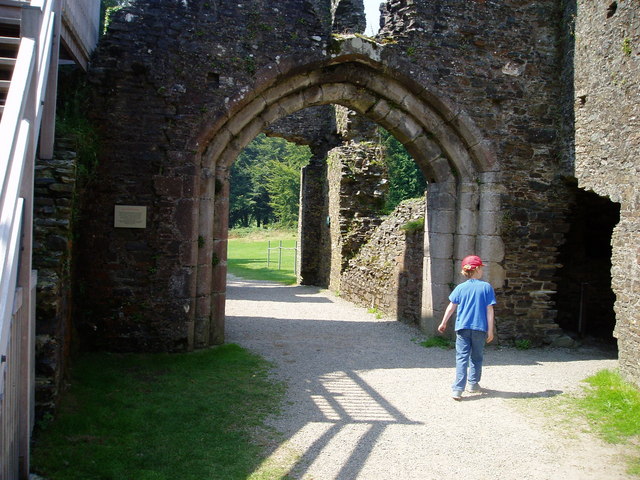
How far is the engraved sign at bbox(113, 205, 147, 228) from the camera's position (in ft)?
25.0

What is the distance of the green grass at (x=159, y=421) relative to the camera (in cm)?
425

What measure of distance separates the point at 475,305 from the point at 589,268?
5.75 meters

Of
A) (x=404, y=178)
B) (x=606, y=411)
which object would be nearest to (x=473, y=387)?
(x=606, y=411)

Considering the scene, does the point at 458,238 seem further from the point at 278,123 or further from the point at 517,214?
the point at 278,123

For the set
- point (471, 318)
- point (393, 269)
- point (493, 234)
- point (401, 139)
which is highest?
point (401, 139)

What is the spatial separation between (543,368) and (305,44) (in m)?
5.17

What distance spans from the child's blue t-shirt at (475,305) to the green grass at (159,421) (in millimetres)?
1995

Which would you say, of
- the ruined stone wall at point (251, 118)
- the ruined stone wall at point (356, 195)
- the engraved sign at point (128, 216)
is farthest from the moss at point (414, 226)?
the engraved sign at point (128, 216)

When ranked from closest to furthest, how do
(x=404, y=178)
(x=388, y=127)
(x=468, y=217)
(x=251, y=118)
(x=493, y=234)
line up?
(x=251, y=118) → (x=493, y=234) → (x=468, y=217) → (x=388, y=127) → (x=404, y=178)

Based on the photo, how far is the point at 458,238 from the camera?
899cm

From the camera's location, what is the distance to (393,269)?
37.7 ft

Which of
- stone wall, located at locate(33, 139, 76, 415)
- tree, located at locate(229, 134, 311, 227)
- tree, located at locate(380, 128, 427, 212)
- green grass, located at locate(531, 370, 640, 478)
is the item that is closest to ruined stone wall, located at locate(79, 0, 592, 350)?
stone wall, located at locate(33, 139, 76, 415)

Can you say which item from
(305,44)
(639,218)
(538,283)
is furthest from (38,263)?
(538,283)

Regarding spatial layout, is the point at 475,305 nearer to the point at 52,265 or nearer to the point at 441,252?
the point at 441,252
